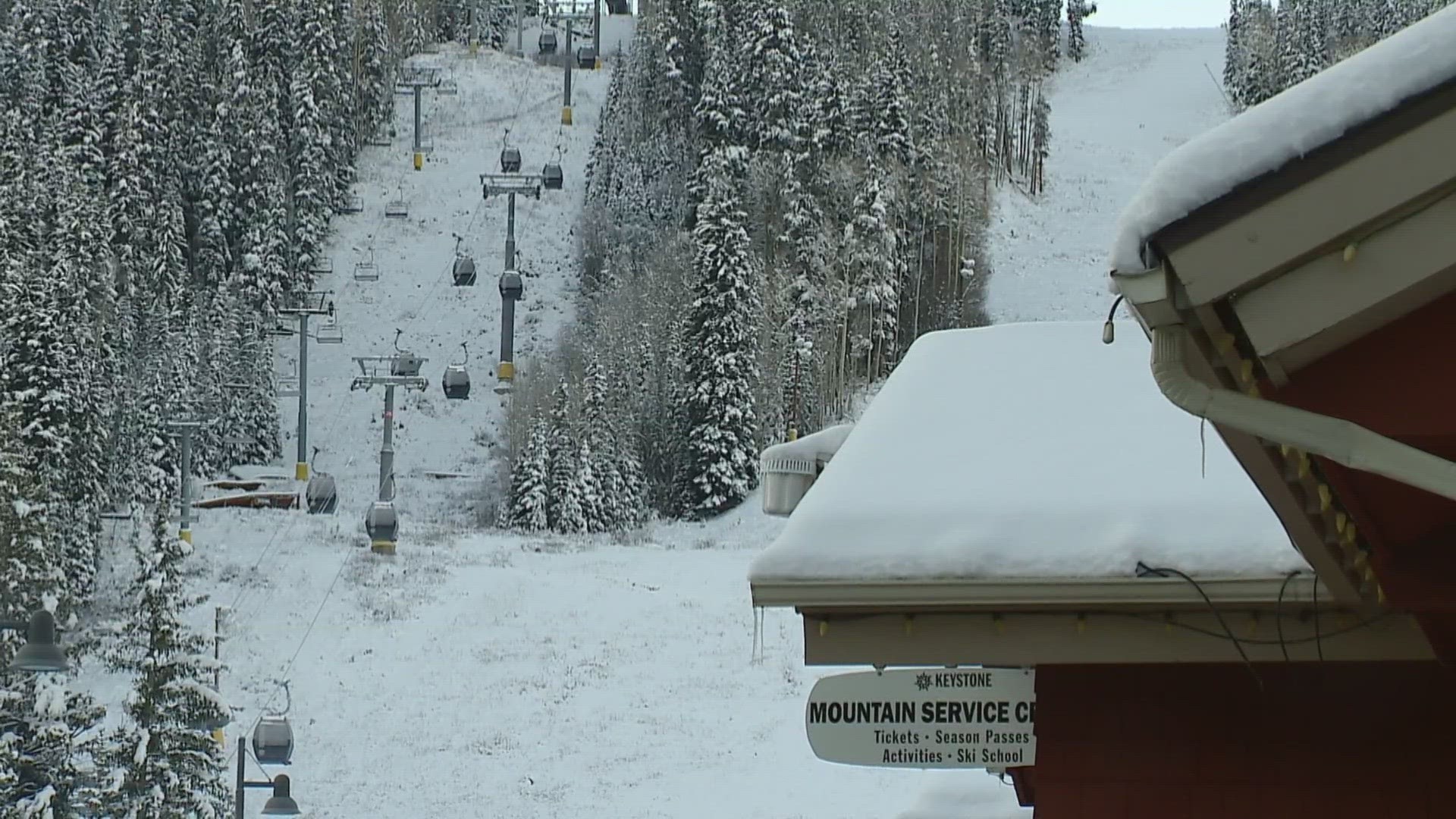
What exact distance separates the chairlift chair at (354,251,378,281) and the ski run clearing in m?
0.65

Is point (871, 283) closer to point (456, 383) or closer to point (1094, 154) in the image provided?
point (456, 383)

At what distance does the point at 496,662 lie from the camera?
30.2 meters

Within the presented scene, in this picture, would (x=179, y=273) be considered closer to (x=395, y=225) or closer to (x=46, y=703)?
(x=395, y=225)

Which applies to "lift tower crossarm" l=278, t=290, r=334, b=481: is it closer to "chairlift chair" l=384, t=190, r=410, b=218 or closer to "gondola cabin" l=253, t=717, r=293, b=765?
"chairlift chair" l=384, t=190, r=410, b=218

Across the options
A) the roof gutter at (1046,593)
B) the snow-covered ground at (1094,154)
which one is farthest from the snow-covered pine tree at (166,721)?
the snow-covered ground at (1094,154)

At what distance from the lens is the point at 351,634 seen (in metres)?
31.7

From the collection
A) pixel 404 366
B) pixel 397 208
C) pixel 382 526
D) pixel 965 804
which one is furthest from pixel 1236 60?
pixel 965 804

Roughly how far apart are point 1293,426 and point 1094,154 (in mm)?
78552

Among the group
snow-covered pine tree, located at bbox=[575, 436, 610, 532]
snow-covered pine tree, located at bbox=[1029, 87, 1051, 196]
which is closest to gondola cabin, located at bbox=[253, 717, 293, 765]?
snow-covered pine tree, located at bbox=[575, 436, 610, 532]

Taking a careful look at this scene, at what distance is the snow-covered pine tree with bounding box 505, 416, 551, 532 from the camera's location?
42.9m

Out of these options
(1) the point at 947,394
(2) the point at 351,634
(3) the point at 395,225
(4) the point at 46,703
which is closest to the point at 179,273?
(3) the point at 395,225

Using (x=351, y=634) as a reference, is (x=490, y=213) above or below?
above

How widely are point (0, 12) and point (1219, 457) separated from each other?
71.7m

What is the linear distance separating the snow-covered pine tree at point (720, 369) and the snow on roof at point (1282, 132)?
42.6 meters
